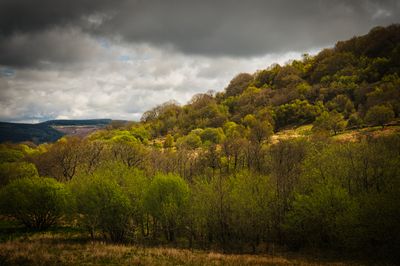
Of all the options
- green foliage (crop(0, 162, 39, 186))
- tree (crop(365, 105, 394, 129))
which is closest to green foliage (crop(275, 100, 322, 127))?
tree (crop(365, 105, 394, 129))

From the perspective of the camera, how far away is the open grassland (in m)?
30.8

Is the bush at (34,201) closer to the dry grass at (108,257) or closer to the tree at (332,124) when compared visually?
the dry grass at (108,257)

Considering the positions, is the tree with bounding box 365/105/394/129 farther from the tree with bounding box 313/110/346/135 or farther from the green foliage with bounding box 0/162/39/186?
the green foliage with bounding box 0/162/39/186

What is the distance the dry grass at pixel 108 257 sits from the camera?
101 feet

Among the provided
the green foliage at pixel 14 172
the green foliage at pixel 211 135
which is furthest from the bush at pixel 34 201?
the green foliage at pixel 211 135

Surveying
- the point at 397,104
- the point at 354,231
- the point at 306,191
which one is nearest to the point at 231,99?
the point at 397,104

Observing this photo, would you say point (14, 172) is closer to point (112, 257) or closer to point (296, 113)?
point (112, 257)

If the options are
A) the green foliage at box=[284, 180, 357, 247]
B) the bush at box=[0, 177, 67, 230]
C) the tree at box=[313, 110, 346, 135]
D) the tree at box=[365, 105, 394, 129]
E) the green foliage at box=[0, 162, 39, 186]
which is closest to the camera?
the green foliage at box=[284, 180, 357, 247]

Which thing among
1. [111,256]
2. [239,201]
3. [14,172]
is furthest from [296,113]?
[111,256]

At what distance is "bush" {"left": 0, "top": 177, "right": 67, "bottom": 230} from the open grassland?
314 inches

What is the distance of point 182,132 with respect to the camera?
156 m

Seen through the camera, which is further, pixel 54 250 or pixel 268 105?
pixel 268 105

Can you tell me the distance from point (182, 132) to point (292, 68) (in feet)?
280

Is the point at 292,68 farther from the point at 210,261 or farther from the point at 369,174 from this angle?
the point at 210,261
